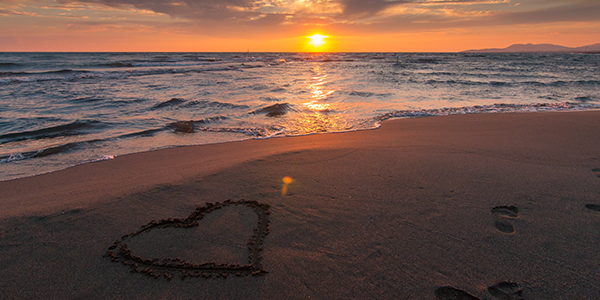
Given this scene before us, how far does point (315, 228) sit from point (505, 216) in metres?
1.66

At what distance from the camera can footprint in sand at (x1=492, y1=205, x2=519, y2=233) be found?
7.14ft

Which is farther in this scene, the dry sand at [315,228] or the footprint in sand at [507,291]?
the dry sand at [315,228]

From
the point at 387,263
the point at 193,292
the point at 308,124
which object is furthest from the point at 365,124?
the point at 193,292

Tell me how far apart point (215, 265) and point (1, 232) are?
1.87m

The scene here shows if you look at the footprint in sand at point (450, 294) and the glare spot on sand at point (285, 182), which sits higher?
the glare spot on sand at point (285, 182)

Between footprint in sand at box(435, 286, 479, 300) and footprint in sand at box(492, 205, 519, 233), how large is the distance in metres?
0.86

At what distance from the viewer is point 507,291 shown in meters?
1.63

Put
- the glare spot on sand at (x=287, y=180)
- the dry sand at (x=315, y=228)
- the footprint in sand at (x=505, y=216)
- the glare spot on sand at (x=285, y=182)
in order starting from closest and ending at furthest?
the dry sand at (x=315, y=228), the footprint in sand at (x=505, y=216), the glare spot on sand at (x=285, y=182), the glare spot on sand at (x=287, y=180)

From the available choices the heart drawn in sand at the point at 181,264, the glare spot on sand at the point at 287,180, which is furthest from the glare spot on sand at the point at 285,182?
the heart drawn in sand at the point at 181,264

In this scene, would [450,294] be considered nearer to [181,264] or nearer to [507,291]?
[507,291]

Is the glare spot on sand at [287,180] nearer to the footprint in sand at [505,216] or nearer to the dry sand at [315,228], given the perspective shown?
the dry sand at [315,228]

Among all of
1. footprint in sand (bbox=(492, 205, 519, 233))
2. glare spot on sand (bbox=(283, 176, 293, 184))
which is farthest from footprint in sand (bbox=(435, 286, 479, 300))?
glare spot on sand (bbox=(283, 176, 293, 184))

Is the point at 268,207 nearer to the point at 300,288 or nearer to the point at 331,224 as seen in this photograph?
the point at 331,224

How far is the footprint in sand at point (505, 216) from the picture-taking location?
7.14ft
